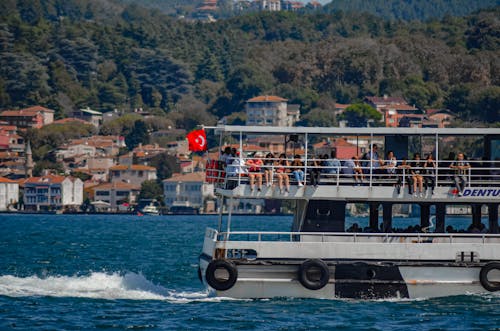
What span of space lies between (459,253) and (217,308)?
5466 millimetres

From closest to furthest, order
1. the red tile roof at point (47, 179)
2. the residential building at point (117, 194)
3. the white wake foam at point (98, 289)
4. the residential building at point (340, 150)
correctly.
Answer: the white wake foam at point (98, 289) < the residential building at point (340, 150) < the residential building at point (117, 194) < the red tile roof at point (47, 179)

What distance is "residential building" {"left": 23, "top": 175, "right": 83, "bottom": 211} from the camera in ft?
509

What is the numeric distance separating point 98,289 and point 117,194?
12531cm

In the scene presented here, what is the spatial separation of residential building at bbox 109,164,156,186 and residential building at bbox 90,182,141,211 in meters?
2.99

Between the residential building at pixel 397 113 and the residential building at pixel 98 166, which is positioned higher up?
the residential building at pixel 397 113

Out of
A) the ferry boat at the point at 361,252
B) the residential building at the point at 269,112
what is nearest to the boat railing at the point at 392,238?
A: the ferry boat at the point at 361,252

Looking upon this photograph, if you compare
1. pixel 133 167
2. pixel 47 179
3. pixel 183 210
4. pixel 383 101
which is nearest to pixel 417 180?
pixel 183 210

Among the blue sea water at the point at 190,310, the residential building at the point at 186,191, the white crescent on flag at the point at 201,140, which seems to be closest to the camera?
the blue sea water at the point at 190,310

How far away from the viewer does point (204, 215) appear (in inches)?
5915

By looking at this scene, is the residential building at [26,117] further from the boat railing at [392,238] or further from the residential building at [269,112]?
the boat railing at [392,238]

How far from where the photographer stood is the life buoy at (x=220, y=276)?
28.1 meters

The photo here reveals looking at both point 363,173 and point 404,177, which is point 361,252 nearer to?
point 404,177

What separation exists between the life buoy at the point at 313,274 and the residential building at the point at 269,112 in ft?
545

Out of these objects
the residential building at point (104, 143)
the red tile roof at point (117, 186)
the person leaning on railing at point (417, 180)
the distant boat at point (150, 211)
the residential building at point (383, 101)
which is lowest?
the distant boat at point (150, 211)
